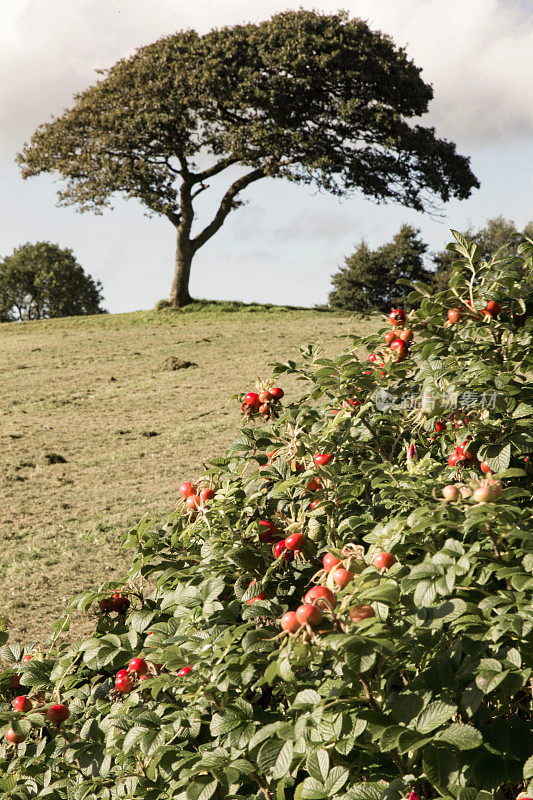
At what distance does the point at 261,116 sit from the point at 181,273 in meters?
4.75

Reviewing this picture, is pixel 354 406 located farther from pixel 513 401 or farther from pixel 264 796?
pixel 264 796

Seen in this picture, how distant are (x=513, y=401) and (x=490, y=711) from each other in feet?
2.72

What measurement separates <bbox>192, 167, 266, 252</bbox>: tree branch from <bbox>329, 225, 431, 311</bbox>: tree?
11687 millimetres

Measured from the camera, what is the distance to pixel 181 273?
19.0 metres

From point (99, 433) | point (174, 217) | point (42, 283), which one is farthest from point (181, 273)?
point (42, 283)

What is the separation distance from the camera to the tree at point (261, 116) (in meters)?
16.2

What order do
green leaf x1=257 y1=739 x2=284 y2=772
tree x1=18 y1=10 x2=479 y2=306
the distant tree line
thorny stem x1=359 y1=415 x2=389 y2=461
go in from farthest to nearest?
the distant tree line, tree x1=18 y1=10 x2=479 y2=306, thorny stem x1=359 y1=415 x2=389 y2=461, green leaf x1=257 y1=739 x2=284 y2=772

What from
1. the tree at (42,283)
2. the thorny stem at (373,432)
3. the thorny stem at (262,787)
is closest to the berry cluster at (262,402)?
the thorny stem at (373,432)

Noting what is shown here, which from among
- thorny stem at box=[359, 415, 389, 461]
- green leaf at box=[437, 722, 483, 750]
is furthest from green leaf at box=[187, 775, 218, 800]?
thorny stem at box=[359, 415, 389, 461]

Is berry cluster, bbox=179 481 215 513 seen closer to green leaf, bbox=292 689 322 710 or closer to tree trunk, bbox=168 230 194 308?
green leaf, bbox=292 689 322 710

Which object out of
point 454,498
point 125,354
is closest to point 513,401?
point 454,498

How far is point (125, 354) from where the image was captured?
11289 millimetres

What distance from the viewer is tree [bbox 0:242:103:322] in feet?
110

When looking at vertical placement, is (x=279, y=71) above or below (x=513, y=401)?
above
